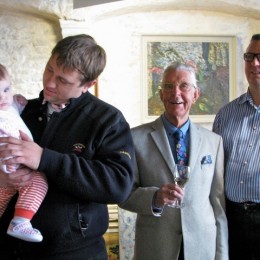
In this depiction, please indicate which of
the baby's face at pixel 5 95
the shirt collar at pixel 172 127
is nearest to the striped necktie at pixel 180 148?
the shirt collar at pixel 172 127

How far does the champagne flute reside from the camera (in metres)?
1.79

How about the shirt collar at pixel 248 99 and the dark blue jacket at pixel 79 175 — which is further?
the shirt collar at pixel 248 99

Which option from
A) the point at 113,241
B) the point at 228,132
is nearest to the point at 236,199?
the point at 228,132

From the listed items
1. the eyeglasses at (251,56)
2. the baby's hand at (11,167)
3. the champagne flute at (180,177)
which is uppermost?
the eyeglasses at (251,56)

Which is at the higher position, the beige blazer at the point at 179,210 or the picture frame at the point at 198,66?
the picture frame at the point at 198,66

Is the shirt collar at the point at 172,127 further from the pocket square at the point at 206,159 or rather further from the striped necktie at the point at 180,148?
the pocket square at the point at 206,159

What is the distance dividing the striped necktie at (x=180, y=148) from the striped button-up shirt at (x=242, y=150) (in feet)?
0.88

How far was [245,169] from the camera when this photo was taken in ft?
6.89

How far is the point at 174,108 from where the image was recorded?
2055 mm

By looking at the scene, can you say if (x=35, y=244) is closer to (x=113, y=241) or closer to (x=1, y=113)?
(x=1, y=113)

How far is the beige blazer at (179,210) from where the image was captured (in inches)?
76.3

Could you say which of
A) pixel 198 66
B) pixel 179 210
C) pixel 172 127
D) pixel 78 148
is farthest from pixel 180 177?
pixel 198 66

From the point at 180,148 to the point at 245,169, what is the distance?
361mm

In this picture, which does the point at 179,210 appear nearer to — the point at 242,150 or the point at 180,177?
the point at 180,177
